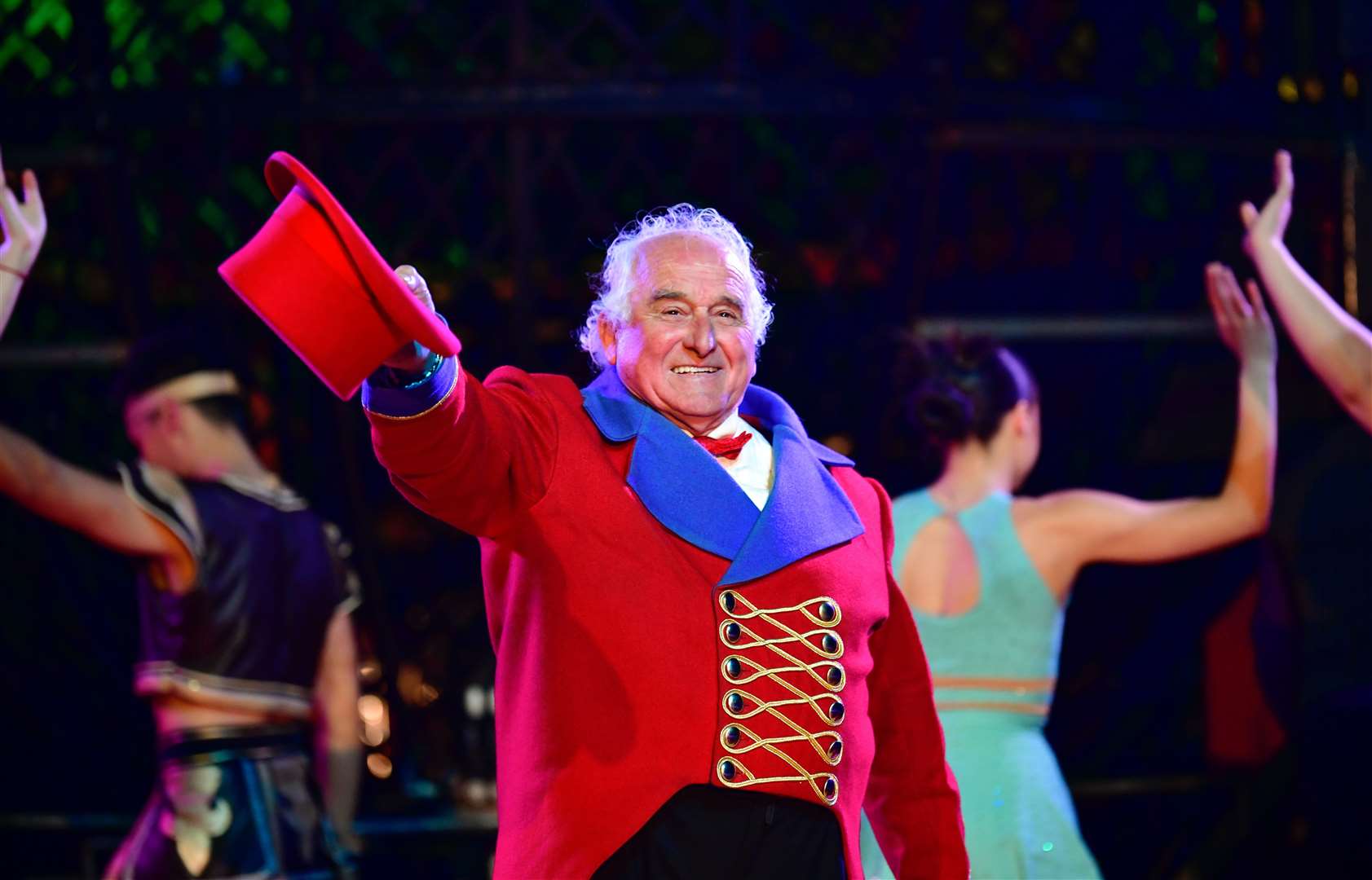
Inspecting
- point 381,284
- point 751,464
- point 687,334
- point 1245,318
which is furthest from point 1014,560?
point 381,284

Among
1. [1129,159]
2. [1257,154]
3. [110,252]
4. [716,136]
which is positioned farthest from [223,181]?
[1257,154]

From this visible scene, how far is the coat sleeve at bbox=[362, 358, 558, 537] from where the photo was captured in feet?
5.16

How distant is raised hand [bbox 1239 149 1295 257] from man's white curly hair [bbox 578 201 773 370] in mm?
1265

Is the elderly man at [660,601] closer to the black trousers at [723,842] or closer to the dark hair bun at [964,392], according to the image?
the black trousers at [723,842]

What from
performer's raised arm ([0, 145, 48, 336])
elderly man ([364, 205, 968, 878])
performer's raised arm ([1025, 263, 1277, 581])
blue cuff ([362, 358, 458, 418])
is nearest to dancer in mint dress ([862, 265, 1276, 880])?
performer's raised arm ([1025, 263, 1277, 581])

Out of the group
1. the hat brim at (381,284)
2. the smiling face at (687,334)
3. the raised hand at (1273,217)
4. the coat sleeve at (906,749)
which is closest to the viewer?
the hat brim at (381,284)

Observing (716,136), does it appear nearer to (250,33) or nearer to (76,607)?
(250,33)

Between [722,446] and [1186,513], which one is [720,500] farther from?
[1186,513]

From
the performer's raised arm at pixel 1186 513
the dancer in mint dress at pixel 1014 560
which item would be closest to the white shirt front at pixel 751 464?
the dancer in mint dress at pixel 1014 560

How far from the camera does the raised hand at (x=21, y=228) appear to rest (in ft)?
8.68

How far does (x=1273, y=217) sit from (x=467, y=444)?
6.59 feet

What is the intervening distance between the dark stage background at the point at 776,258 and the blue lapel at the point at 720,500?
172 centimetres

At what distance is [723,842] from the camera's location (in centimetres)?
174

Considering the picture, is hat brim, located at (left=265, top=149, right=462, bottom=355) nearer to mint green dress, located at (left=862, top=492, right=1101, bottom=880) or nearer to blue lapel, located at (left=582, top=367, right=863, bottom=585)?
blue lapel, located at (left=582, top=367, right=863, bottom=585)
